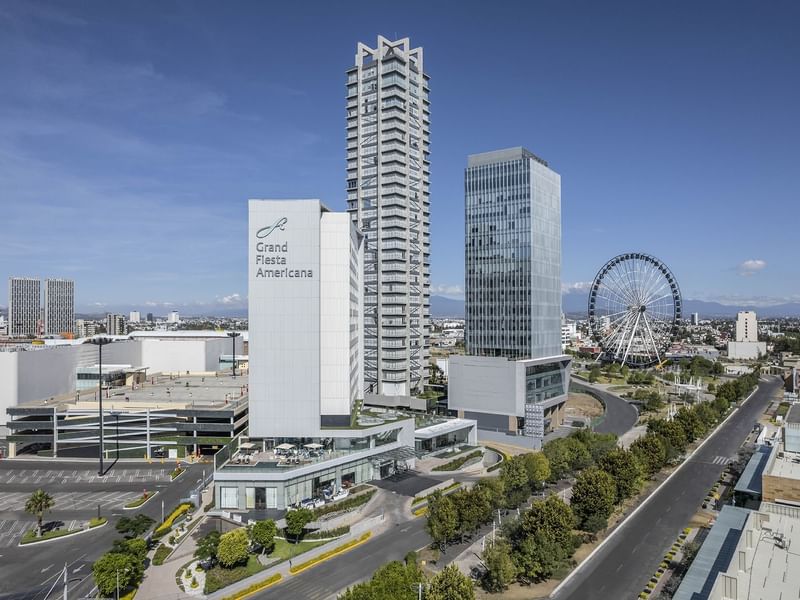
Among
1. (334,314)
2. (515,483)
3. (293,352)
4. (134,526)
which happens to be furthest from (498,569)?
(334,314)

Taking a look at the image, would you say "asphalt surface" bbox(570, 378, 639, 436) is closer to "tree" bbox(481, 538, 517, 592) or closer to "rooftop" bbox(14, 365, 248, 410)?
"tree" bbox(481, 538, 517, 592)

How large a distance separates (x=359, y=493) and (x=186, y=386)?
206 feet

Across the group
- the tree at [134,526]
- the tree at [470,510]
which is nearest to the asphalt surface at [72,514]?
the tree at [134,526]

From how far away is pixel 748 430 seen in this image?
11256 cm

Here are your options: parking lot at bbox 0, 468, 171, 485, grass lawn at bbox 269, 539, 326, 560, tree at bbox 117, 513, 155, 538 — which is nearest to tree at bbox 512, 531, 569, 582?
grass lawn at bbox 269, 539, 326, 560

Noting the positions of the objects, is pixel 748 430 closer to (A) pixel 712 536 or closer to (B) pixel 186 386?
(A) pixel 712 536

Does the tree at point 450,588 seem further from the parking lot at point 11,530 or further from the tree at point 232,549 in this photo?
the parking lot at point 11,530

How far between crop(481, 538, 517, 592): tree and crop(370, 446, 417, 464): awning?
33.3 m

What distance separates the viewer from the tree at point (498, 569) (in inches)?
1785

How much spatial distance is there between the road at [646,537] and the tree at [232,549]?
27.1 meters

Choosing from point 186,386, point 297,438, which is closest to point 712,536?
point 297,438

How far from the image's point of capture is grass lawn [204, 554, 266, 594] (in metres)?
47.0

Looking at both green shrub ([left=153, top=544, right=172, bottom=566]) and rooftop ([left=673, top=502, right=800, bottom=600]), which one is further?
green shrub ([left=153, top=544, right=172, bottom=566])

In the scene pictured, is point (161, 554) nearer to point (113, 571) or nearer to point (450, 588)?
point (113, 571)
